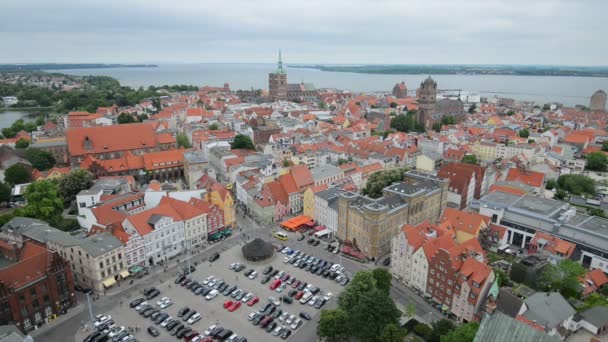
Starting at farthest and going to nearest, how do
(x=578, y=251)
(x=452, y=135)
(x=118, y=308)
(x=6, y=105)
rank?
(x=6, y=105), (x=452, y=135), (x=578, y=251), (x=118, y=308)

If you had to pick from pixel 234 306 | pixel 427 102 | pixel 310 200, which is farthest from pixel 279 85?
pixel 234 306

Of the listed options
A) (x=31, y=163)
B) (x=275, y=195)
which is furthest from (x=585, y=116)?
(x=31, y=163)

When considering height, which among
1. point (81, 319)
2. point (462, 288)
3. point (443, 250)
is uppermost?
point (443, 250)

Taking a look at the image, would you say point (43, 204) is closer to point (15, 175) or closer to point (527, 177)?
point (15, 175)

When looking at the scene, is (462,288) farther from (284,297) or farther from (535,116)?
(535,116)

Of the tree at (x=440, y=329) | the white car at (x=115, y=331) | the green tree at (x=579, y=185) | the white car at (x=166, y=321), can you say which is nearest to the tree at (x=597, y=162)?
the green tree at (x=579, y=185)

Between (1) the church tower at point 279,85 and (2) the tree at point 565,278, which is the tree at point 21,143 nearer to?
(2) the tree at point 565,278

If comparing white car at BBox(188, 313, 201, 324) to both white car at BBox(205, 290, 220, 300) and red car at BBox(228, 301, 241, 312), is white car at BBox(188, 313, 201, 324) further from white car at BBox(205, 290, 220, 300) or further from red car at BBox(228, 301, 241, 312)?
red car at BBox(228, 301, 241, 312)
